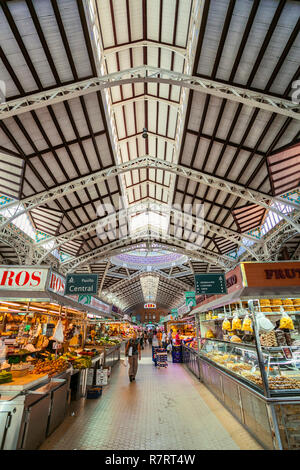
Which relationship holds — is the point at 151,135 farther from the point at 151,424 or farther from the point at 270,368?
the point at 151,424

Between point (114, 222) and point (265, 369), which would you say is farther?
point (114, 222)

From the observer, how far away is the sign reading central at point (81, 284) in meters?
7.83

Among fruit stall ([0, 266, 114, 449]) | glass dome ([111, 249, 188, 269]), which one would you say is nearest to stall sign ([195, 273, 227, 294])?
fruit stall ([0, 266, 114, 449])

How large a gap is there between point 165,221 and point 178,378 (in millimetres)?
12330

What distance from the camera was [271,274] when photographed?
4.12 meters

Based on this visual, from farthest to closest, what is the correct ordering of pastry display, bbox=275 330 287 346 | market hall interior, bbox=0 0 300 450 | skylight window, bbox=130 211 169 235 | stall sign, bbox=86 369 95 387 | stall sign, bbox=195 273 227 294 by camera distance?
1. skylight window, bbox=130 211 169 235
2. stall sign, bbox=195 273 227 294
3. stall sign, bbox=86 369 95 387
4. pastry display, bbox=275 330 287 346
5. market hall interior, bbox=0 0 300 450

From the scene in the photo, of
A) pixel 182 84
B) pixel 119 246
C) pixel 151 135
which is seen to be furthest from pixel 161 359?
pixel 182 84

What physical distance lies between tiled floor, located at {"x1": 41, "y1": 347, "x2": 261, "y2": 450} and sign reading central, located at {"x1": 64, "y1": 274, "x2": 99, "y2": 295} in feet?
10.6

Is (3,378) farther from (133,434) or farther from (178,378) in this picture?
(178,378)

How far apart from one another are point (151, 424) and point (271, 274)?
12.7 ft

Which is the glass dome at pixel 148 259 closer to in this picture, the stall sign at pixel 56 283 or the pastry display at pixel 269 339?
the pastry display at pixel 269 339

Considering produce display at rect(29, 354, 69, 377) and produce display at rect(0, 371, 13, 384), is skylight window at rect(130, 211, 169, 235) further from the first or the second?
produce display at rect(0, 371, 13, 384)

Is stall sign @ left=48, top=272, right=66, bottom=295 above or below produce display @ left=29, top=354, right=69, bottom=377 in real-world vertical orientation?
above

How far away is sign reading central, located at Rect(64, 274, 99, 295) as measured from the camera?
25.7ft
